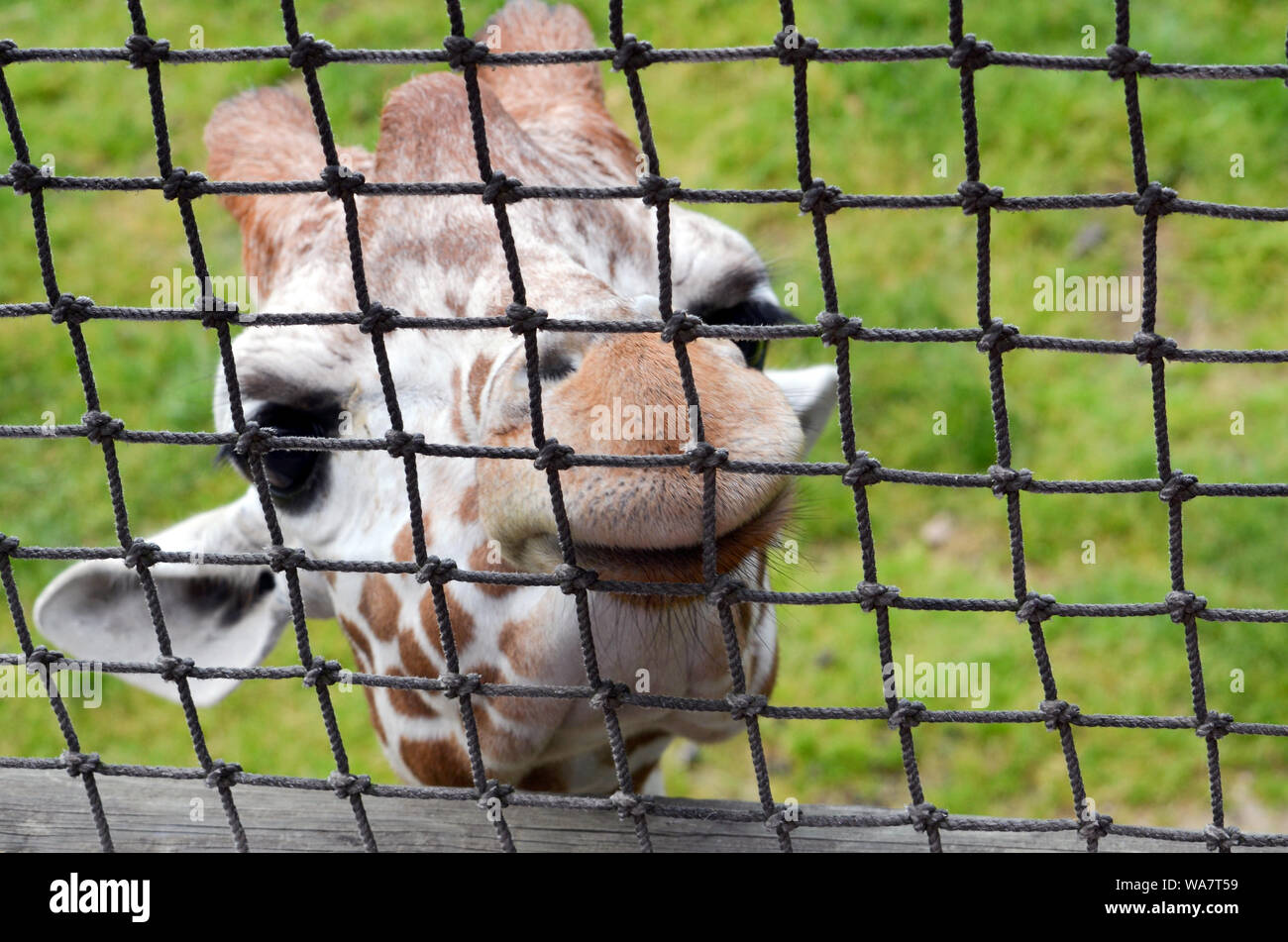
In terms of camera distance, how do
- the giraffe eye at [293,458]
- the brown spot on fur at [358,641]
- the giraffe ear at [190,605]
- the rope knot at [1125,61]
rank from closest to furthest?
the rope knot at [1125,61]
the giraffe eye at [293,458]
the brown spot on fur at [358,641]
the giraffe ear at [190,605]

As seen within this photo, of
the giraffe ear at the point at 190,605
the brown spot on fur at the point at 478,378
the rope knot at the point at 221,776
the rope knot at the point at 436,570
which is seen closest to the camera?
the rope knot at the point at 436,570

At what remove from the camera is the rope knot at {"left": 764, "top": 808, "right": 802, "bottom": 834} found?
2.32 meters

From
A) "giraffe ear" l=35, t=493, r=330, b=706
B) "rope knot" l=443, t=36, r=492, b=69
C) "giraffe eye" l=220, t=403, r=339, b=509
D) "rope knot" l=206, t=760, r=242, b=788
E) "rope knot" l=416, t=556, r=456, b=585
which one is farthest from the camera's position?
"giraffe ear" l=35, t=493, r=330, b=706

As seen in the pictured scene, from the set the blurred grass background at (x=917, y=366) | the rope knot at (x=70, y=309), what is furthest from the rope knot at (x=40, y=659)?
the blurred grass background at (x=917, y=366)

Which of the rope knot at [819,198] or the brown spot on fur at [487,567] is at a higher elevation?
the rope knot at [819,198]

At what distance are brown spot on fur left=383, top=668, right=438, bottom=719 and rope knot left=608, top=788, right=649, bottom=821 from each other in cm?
71

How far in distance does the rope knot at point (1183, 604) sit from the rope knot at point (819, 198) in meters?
0.82

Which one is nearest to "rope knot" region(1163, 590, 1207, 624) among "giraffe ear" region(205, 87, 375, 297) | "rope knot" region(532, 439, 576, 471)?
"rope knot" region(532, 439, 576, 471)

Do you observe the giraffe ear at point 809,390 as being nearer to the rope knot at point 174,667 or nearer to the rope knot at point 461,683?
the rope knot at point 461,683

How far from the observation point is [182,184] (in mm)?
2234

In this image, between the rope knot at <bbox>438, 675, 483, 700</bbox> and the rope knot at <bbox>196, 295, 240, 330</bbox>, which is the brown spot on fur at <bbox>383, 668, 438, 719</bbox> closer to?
the rope knot at <bbox>438, 675, 483, 700</bbox>

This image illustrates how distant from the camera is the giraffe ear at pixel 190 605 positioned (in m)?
3.31
